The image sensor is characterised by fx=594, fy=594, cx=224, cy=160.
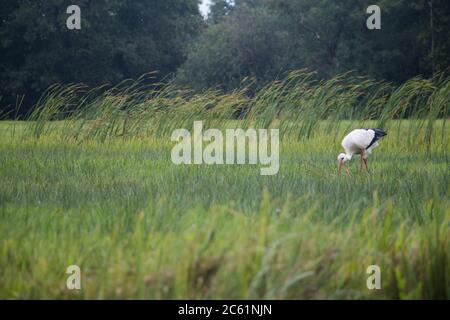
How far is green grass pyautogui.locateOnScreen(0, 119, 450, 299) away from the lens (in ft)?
8.84

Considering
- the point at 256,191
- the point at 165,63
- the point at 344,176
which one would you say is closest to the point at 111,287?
the point at 256,191

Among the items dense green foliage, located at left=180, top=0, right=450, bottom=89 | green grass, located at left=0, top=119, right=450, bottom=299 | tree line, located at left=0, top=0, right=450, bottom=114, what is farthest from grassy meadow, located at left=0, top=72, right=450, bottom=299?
dense green foliage, located at left=180, top=0, right=450, bottom=89

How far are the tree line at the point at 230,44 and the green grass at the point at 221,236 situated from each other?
2399 cm

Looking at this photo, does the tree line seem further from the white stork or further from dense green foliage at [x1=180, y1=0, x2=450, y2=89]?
the white stork

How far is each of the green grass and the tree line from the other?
945 inches

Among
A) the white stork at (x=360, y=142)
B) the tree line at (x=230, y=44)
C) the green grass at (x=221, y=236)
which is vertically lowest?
the green grass at (x=221, y=236)

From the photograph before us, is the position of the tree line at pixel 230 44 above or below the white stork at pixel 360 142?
above

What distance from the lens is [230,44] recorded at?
3228 centimetres

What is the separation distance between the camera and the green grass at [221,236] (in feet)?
8.84

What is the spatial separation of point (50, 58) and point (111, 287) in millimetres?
29922

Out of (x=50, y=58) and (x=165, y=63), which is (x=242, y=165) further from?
(x=165, y=63)

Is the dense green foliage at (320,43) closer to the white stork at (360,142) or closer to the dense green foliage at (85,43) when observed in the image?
the dense green foliage at (85,43)

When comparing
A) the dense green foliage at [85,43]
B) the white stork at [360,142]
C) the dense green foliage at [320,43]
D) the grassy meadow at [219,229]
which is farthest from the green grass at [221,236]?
the dense green foliage at [320,43]

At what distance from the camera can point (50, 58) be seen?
3078cm
